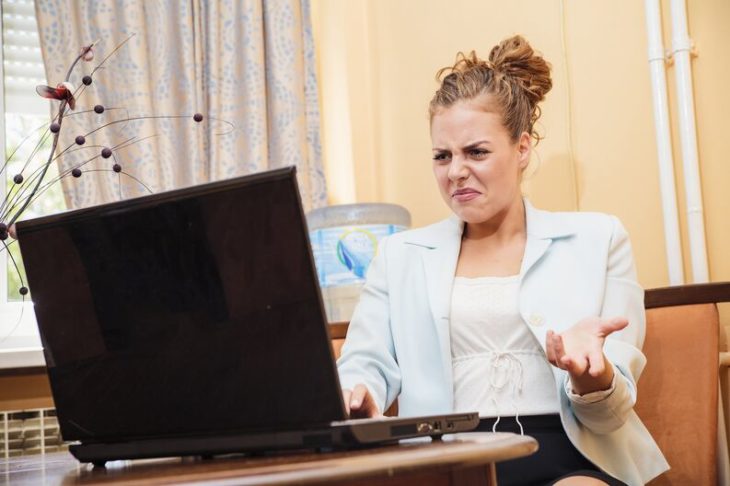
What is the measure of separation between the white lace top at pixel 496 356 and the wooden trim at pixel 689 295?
30 centimetres

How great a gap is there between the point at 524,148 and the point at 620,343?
500 millimetres

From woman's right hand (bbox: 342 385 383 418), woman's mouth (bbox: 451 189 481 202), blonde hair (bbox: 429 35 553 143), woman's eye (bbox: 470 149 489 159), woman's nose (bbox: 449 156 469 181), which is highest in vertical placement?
blonde hair (bbox: 429 35 553 143)

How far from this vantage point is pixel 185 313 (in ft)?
2.64

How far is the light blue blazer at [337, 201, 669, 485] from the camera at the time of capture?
57.0 inches

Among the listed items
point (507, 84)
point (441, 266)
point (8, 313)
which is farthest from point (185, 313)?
point (8, 313)

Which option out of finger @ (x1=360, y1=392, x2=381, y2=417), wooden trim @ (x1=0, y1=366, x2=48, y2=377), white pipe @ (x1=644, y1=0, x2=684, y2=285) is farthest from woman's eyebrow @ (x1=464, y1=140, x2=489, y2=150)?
wooden trim @ (x1=0, y1=366, x2=48, y2=377)

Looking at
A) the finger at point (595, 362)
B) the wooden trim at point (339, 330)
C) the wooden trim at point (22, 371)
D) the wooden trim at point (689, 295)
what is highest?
the finger at point (595, 362)

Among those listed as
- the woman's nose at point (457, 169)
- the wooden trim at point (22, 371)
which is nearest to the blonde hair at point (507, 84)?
the woman's nose at point (457, 169)

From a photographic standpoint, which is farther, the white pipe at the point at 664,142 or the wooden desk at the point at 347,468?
the white pipe at the point at 664,142

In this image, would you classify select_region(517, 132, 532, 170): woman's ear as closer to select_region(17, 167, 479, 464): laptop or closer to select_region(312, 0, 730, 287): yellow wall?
select_region(312, 0, 730, 287): yellow wall

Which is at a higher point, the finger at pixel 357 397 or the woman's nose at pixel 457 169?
the woman's nose at pixel 457 169

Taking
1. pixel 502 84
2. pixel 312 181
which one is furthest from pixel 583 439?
pixel 312 181

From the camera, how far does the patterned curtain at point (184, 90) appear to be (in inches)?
90.4

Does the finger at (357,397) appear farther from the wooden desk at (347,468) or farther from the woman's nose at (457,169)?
the woman's nose at (457,169)
